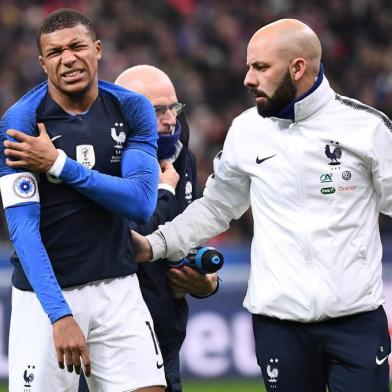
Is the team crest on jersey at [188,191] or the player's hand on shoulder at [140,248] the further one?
the team crest on jersey at [188,191]

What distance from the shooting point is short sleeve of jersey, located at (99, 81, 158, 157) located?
17.1ft

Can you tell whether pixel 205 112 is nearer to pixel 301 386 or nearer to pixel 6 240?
pixel 6 240

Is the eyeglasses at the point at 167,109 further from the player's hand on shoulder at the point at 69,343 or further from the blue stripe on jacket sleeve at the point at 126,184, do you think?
the player's hand on shoulder at the point at 69,343

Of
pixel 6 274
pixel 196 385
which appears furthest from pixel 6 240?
pixel 196 385

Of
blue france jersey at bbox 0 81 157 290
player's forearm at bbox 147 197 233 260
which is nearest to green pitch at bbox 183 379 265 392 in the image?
player's forearm at bbox 147 197 233 260

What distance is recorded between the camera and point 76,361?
4.86 meters

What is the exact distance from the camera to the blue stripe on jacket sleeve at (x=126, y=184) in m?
4.91

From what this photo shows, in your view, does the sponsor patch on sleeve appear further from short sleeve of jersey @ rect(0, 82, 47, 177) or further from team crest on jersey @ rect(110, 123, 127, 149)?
team crest on jersey @ rect(110, 123, 127, 149)

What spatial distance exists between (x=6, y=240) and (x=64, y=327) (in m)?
7.39

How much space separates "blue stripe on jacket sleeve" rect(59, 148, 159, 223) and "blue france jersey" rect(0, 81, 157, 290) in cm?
8

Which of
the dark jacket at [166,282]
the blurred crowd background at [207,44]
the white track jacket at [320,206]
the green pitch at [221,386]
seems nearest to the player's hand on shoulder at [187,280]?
the dark jacket at [166,282]

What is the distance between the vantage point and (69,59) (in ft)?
16.5

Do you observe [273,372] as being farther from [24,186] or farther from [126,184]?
[24,186]

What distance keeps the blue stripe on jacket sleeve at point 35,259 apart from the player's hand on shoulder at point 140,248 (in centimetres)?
62
